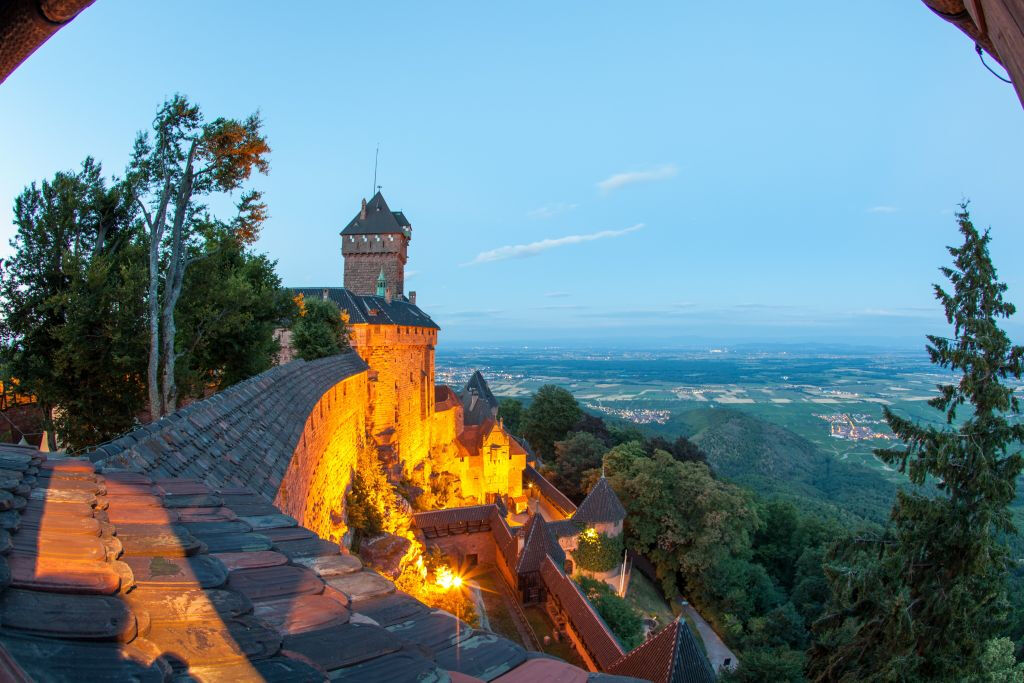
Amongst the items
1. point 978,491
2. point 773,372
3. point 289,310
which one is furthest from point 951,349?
point 773,372

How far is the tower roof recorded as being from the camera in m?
32.1

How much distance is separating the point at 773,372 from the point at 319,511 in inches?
6564

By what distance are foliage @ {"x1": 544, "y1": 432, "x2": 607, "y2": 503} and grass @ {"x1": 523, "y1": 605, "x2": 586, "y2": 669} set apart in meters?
13.4

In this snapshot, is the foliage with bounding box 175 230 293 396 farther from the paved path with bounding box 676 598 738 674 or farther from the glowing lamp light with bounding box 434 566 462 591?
the paved path with bounding box 676 598 738 674

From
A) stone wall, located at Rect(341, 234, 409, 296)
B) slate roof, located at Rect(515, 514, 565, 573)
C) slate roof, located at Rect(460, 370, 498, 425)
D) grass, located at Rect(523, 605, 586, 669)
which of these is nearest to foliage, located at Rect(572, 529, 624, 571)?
slate roof, located at Rect(515, 514, 565, 573)

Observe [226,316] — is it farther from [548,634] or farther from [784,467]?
[784,467]

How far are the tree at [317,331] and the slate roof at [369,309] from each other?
4.36 ft

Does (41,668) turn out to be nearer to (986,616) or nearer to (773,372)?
(986,616)

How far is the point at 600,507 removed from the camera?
22281 millimetres

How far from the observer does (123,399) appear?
472 inches

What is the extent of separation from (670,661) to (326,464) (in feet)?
29.6

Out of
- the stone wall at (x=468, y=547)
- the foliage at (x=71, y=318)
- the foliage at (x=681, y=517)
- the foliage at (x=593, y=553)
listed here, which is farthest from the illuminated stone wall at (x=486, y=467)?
the foliage at (x=71, y=318)

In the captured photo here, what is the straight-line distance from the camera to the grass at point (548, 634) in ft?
48.2

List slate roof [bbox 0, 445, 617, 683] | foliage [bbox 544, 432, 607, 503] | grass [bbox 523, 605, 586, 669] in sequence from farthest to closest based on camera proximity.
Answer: foliage [bbox 544, 432, 607, 503]
grass [bbox 523, 605, 586, 669]
slate roof [bbox 0, 445, 617, 683]
